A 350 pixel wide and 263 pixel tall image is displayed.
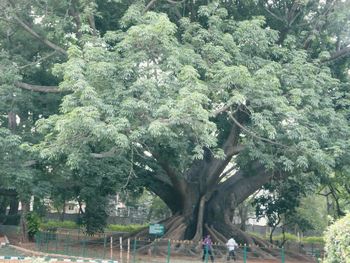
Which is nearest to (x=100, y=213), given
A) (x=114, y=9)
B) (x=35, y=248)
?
(x=35, y=248)

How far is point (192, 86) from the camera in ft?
43.8

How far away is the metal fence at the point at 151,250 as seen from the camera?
1862 cm

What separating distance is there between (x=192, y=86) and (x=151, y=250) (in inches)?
320

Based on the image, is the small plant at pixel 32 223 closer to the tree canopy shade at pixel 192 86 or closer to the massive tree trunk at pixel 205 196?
the tree canopy shade at pixel 192 86

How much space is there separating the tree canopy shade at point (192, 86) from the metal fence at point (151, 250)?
1228 mm

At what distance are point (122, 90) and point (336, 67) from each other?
10147 mm

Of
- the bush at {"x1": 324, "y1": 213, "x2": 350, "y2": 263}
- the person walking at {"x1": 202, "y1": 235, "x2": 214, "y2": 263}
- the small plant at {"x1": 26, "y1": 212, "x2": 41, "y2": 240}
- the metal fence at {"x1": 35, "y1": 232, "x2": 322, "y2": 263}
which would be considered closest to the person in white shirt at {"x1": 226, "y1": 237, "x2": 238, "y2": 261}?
the metal fence at {"x1": 35, "y1": 232, "x2": 322, "y2": 263}

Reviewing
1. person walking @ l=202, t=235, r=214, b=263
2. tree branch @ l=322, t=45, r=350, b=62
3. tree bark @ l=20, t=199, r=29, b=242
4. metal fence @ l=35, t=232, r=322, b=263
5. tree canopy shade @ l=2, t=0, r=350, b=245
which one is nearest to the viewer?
tree canopy shade @ l=2, t=0, r=350, b=245

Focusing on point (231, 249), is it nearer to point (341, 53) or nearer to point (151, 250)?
point (151, 250)

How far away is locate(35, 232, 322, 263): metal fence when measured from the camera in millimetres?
18625

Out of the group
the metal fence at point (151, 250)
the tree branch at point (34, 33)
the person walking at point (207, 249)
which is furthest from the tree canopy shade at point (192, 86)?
the person walking at point (207, 249)

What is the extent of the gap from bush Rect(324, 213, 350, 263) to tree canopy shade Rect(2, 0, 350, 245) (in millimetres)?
5948

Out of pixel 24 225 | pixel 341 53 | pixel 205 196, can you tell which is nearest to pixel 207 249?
pixel 205 196

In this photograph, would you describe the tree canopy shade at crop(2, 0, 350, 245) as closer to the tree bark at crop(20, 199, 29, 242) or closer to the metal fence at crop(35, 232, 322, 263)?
the metal fence at crop(35, 232, 322, 263)
